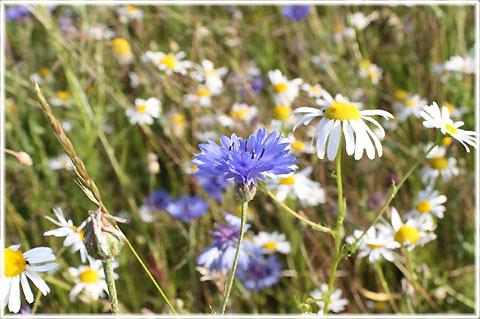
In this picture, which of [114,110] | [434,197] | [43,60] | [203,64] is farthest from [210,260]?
[43,60]

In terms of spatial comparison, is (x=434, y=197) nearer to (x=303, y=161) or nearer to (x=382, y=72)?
(x=303, y=161)

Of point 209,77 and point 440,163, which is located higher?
point 209,77

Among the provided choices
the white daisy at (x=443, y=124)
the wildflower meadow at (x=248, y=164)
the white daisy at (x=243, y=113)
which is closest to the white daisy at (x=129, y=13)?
the wildflower meadow at (x=248, y=164)

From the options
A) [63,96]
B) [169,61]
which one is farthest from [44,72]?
[169,61]

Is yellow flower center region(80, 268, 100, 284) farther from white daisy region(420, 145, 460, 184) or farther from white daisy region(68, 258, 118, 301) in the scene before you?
white daisy region(420, 145, 460, 184)

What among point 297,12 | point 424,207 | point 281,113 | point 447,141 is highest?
point 297,12

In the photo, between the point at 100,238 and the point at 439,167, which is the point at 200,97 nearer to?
the point at 439,167

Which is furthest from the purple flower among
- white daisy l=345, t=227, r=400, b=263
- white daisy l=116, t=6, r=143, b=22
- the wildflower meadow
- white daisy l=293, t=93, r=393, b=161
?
white daisy l=116, t=6, r=143, b=22
